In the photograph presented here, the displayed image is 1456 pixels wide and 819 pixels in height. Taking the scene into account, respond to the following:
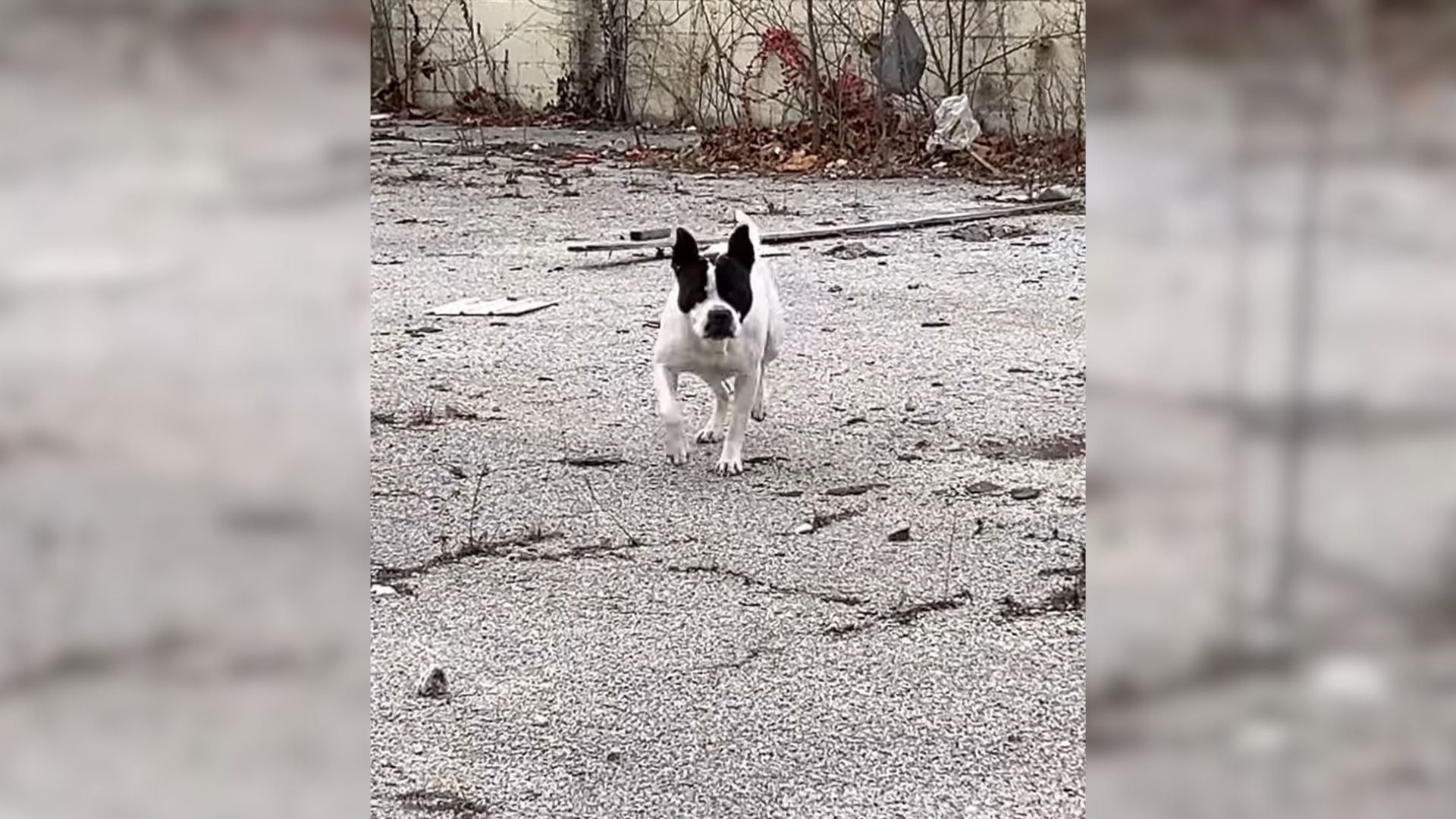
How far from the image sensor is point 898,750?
292 cm

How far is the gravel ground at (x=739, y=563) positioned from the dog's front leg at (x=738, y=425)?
56 mm

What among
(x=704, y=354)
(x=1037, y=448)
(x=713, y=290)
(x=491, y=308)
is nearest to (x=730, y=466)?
(x=704, y=354)

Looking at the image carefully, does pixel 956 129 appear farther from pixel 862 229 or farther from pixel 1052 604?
pixel 1052 604

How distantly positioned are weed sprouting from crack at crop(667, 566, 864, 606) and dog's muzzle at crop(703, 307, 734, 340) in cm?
104

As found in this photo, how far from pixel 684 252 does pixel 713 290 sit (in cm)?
15

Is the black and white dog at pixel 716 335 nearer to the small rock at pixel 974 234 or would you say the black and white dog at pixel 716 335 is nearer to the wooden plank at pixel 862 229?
the wooden plank at pixel 862 229

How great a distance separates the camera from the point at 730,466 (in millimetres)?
4863

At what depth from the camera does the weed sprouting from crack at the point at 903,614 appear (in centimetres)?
354
